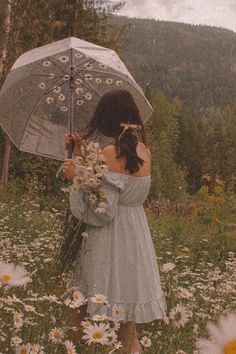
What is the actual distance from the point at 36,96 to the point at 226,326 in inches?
155

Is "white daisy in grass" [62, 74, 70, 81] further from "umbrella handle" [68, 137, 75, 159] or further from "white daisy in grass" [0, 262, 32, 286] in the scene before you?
"white daisy in grass" [0, 262, 32, 286]

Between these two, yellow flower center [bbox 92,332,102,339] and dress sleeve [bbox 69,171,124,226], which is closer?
yellow flower center [bbox 92,332,102,339]

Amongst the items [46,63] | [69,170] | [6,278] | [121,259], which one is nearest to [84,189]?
[69,170]

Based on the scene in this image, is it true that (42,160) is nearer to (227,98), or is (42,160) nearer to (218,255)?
(218,255)

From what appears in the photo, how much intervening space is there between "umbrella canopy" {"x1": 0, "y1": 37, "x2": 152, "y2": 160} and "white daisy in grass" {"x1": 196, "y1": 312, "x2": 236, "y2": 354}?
363 centimetres

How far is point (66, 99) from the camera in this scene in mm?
4734

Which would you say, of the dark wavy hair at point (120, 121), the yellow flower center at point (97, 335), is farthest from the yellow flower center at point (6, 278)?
the dark wavy hair at point (120, 121)

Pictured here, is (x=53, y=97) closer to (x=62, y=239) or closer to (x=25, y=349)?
(x=62, y=239)

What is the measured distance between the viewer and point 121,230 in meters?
3.69

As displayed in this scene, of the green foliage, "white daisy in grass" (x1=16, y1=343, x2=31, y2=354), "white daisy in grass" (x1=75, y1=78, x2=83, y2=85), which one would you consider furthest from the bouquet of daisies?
the green foliage

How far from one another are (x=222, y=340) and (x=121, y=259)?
2.83 meters

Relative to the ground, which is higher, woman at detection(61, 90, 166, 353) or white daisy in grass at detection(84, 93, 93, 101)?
white daisy in grass at detection(84, 93, 93, 101)

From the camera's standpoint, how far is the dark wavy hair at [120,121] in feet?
11.8

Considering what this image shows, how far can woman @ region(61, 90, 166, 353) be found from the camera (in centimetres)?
359
